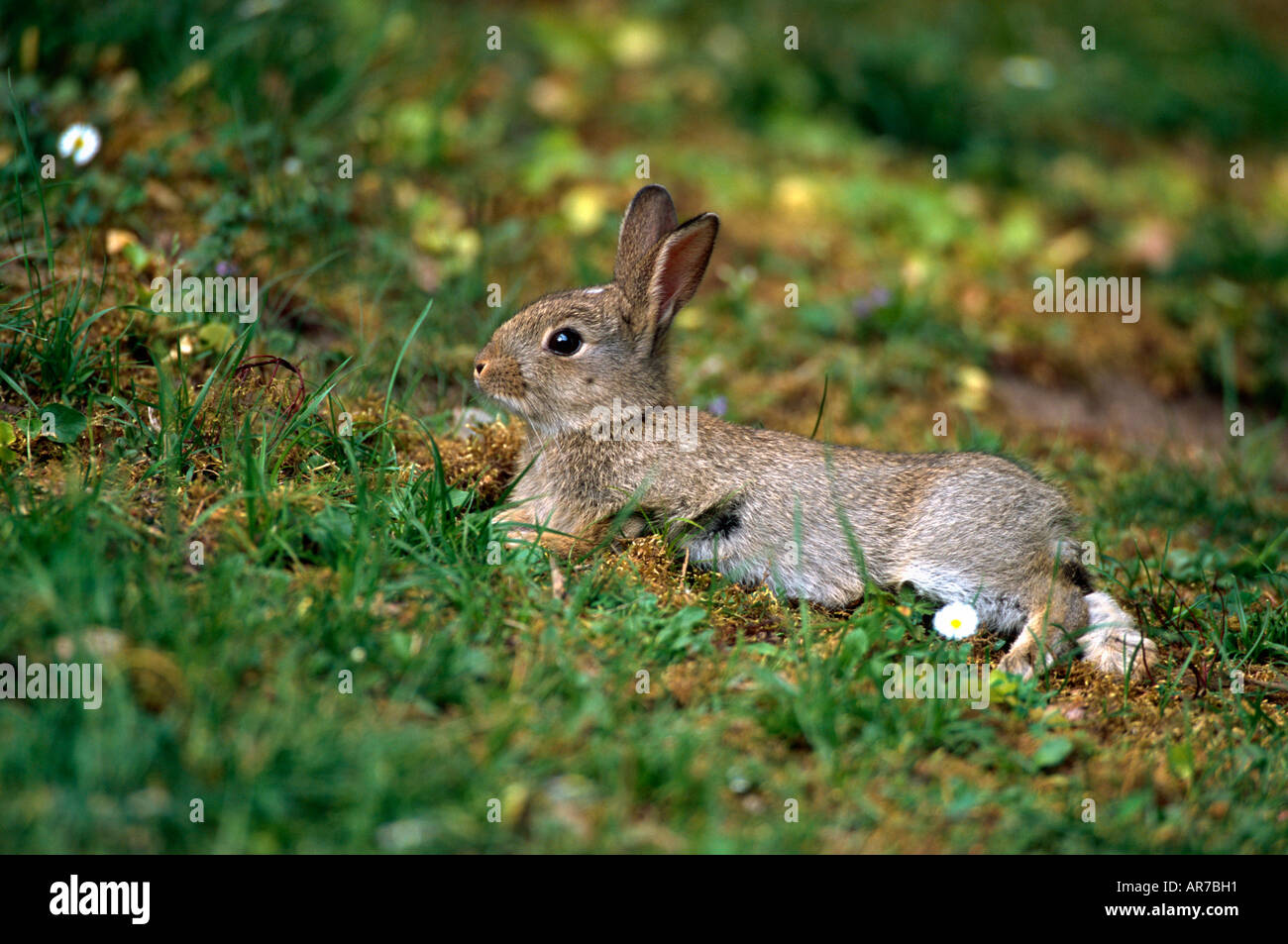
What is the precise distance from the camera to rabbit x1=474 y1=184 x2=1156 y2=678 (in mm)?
4965

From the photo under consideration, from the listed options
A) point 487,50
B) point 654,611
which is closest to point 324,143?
point 487,50

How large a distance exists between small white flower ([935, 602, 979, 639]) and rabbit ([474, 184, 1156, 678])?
0.11 metres

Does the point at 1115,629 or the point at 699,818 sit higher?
the point at 1115,629

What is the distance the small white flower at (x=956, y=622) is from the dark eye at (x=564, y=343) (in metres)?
2.05

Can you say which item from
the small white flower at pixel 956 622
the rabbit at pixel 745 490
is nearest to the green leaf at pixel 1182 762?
the rabbit at pixel 745 490

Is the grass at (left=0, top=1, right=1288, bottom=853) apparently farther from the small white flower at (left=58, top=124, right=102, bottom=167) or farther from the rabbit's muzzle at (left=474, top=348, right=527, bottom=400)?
the rabbit's muzzle at (left=474, top=348, right=527, bottom=400)

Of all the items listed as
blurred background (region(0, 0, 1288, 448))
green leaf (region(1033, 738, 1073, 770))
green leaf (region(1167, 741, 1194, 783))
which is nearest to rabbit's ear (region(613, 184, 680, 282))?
blurred background (region(0, 0, 1288, 448))

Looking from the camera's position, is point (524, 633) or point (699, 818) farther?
point (524, 633)

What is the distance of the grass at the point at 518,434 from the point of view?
3.39 metres

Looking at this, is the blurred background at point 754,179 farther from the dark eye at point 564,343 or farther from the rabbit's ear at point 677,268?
the rabbit's ear at point 677,268
